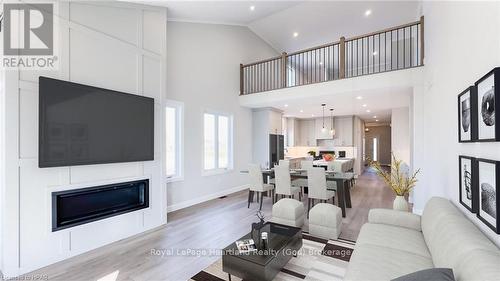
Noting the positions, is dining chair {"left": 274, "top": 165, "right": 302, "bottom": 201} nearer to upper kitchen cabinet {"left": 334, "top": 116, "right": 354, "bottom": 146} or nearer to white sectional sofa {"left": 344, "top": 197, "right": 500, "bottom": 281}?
white sectional sofa {"left": 344, "top": 197, "right": 500, "bottom": 281}

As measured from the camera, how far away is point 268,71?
7.41 metres

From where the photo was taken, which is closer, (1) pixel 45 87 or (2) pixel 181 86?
(1) pixel 45 87

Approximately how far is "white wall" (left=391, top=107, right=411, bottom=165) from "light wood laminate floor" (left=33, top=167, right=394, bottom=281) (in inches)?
126

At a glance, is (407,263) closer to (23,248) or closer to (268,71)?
(23,248)

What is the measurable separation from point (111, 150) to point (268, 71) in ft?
18.0

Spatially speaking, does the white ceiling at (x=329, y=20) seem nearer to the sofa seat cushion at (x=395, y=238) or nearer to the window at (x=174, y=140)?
the window at (x=174, y=140)

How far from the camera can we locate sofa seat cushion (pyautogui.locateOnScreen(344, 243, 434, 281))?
5.33 ft

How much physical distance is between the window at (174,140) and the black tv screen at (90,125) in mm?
1137

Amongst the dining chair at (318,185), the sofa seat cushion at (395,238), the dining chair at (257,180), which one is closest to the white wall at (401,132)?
the dining chair at (318,185)

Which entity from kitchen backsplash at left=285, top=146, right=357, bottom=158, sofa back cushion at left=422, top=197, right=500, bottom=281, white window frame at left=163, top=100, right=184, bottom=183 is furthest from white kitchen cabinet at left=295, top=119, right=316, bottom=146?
sofa back cushion at left=422, top=197, right=500, bottom=281

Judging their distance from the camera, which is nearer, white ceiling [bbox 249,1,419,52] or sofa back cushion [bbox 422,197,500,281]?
sofa back cushion [bbox 422,197,500,281]

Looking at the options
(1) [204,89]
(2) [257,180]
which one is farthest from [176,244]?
(1) [204,89]

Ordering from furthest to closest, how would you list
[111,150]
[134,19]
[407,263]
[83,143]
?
1. [134,19]
2. [111,150]
3. [83,143]
4. [407,263]

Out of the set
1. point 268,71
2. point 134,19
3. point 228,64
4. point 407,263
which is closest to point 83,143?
point 134,19
